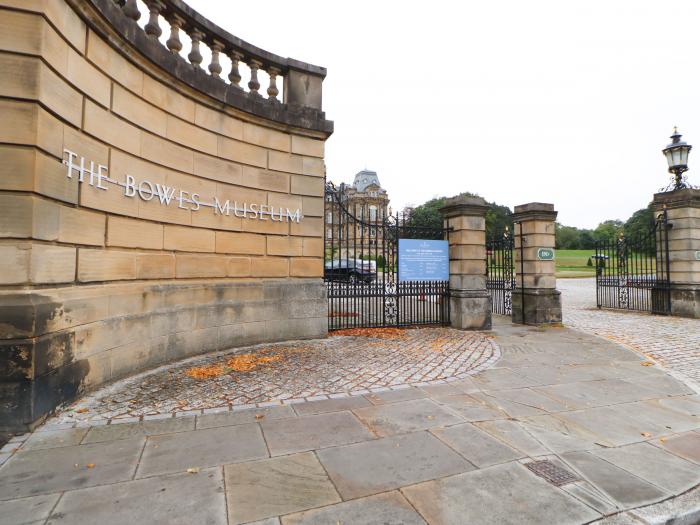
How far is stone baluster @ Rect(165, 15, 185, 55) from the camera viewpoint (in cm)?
601

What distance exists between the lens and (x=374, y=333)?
8750mm

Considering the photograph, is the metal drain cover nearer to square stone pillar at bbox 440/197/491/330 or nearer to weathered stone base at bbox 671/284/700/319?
square stone pillar at bbox 440/197/491/330

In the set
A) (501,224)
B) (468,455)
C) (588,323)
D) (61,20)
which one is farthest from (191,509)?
(501,224)

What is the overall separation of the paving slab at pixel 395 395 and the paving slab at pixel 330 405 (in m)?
0.12

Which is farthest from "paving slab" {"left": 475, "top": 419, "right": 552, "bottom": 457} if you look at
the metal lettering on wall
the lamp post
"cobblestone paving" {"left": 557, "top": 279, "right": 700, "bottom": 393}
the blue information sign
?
the lamp post

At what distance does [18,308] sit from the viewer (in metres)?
3.62

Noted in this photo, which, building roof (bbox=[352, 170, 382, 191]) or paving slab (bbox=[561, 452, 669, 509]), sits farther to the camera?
building roof (bbox=[352, 170, 382, 191])

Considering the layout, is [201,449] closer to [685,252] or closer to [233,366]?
[233,366]

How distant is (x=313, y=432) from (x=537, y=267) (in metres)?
9.29

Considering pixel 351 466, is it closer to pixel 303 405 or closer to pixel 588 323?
pixel 303 405

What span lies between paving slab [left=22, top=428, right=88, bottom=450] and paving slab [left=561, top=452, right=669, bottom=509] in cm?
434

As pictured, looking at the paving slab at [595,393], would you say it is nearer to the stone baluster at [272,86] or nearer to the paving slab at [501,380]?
the paving slab at [501,380]

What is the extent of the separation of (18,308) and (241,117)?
4945mm

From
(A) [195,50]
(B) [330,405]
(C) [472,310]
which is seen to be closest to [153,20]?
(A) [195,50]
